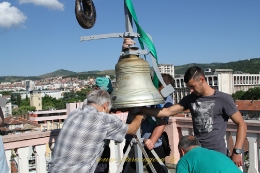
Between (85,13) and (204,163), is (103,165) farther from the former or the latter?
(85,13)

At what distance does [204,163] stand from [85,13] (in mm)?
1878

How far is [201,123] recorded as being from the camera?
3.46 meters

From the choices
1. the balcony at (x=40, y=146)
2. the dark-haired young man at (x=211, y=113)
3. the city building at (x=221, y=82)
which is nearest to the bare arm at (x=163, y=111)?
the dark-haired young man at (x=211, y=113)

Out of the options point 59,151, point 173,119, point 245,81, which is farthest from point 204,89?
point 245,81

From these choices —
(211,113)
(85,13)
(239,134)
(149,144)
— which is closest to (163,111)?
(149,144)

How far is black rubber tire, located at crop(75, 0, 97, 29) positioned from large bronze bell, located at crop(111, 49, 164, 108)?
570 millimetres

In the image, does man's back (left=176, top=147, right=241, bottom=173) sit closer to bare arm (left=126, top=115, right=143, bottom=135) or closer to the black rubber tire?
bare arm (left=126, top=115, right=143, bottom=135)

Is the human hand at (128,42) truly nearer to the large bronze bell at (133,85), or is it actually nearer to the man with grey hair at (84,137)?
the large bronze bell at (133,85)

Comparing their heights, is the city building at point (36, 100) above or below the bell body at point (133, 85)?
below

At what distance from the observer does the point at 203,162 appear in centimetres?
264

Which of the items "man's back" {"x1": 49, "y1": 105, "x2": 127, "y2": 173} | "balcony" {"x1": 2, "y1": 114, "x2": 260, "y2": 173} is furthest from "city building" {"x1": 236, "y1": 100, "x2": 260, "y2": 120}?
"man's back" {"x1": 49, "y1": 105, "x2": 127, "y2": 173}

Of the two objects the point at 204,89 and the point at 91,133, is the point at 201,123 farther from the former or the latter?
the point at 91,133

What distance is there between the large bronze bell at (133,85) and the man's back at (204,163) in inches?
21.7

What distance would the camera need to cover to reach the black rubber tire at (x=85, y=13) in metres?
3.22
